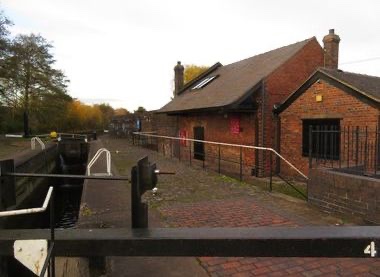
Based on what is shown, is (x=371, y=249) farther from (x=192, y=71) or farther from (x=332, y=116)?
(x=192, y=71)

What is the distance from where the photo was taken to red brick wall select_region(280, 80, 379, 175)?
424 inches

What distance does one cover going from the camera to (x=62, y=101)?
41.1m

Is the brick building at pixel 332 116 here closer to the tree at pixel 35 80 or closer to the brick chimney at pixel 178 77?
the brick chimney at pixel 178 77

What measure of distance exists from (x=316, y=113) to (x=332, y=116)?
0.79 metres

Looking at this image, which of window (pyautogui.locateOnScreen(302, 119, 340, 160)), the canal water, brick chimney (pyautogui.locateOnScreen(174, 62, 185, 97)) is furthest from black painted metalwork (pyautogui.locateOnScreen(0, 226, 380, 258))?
brick chimney (pyautogui.locateOnScreen(174, 62, 185, 97))

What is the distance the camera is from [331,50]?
15812 millimetres

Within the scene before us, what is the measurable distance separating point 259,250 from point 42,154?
19132 millimetres

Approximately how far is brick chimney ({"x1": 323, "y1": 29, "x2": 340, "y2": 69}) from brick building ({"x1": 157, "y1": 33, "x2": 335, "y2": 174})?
12cm

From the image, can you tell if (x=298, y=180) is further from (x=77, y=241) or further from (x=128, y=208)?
(x=77, y=241)

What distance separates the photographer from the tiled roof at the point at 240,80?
1452 centimetres

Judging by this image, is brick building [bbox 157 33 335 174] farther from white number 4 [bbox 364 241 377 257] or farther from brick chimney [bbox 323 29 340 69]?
white number 4 [bbox 364 241 377 257]

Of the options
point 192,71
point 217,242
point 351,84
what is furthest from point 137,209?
point 192,71

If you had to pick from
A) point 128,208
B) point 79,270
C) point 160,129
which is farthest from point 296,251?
point 160,129

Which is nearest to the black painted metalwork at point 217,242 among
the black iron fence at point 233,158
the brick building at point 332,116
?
the brick building at point 332,116
